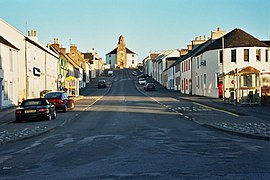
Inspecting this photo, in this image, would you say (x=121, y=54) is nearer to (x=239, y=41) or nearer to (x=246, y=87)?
(x=239, y=41)

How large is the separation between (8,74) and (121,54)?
150105 mm

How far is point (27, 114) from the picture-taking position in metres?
24.5

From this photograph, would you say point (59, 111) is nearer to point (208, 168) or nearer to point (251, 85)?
point (251, 85)

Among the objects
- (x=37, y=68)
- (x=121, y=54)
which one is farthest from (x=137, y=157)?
(x=121, y=54)

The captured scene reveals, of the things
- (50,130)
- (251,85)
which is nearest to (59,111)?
(50,130)

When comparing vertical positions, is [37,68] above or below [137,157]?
above

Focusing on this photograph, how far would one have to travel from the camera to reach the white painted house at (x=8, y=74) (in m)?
36.2

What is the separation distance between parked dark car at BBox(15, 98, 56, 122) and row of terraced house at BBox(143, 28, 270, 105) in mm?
16684

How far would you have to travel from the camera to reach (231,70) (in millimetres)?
49250

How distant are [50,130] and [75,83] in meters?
46.4

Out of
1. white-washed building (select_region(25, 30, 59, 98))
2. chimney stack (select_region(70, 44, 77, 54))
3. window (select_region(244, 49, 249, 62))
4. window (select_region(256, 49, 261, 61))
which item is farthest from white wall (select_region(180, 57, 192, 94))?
chimney stack (select_region(70, 44, 77, 54))

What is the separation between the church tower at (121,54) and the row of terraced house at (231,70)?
115243mm

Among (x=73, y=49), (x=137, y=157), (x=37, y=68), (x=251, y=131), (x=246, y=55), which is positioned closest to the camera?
(x=137, y=157)

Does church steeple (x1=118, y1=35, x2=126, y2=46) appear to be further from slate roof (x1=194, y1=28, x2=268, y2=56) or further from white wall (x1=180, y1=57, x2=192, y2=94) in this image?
slate roof (x1=194, y1=28, x2=268, y2=56)
